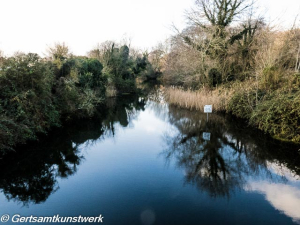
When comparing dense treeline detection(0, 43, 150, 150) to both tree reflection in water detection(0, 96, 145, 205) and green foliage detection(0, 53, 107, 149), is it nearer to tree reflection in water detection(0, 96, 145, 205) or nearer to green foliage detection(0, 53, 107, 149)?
green foliage detection(0, 53, 107, 149)

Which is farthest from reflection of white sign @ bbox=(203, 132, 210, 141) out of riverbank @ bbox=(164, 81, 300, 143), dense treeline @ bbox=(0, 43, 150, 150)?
dense treeline @ bbox=(0, 43, 150, 150)

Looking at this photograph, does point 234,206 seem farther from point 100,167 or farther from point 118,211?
point 100,167

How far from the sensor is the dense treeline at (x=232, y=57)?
35.1 feet

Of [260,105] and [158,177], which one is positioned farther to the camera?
[260,105]

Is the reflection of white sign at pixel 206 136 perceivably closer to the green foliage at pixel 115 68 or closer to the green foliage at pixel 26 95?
the green foliage at pixel 26 95

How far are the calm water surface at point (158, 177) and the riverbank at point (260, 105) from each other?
526 millimetres

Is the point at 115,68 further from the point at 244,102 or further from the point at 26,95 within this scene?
the point at 26,95

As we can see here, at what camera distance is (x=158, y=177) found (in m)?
5.33

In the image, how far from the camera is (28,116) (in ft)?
23.8

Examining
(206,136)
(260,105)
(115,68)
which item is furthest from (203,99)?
(115,68)

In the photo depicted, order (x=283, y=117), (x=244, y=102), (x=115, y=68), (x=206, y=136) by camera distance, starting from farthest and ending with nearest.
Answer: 1. (x=115, y=68)
2. (x=244, y=102)
3. (x=206, y=136)
4. (x=283, y=117)

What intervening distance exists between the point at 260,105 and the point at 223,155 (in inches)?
142

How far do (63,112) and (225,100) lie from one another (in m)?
8.69

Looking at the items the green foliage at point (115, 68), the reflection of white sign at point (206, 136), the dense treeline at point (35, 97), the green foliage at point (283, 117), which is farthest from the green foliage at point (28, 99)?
the green foliage at point (283, 117)
